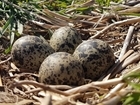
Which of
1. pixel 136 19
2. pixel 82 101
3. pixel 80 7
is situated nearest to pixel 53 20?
pixel 80 7

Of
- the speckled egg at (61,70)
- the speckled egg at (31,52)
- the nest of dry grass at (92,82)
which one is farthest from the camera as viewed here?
the speckled egg at (31,52)

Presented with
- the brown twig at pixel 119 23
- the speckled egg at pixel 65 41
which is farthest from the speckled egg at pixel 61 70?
the brown twig at pixel 119 23

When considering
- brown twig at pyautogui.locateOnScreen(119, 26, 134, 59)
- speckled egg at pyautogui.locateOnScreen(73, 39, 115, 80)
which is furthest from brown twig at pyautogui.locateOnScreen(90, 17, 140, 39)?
speckled egg at pyautogui.locateOnScreen(73, 39, 115, 80)

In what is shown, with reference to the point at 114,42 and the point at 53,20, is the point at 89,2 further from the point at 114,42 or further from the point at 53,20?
the point at 114,42

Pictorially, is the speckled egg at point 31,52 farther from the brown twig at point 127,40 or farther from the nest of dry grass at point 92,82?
the brown twig at point 127,40

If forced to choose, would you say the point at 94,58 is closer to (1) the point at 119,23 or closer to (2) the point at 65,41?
(2) the point at 65,41

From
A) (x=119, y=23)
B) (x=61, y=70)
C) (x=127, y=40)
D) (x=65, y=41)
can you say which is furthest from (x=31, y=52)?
(x=119, y=23)

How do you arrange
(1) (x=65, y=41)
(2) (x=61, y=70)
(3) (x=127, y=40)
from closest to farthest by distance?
(2) (x=61, y=70), (1) (x=65, y=41), (3) (x=127, y=40)
